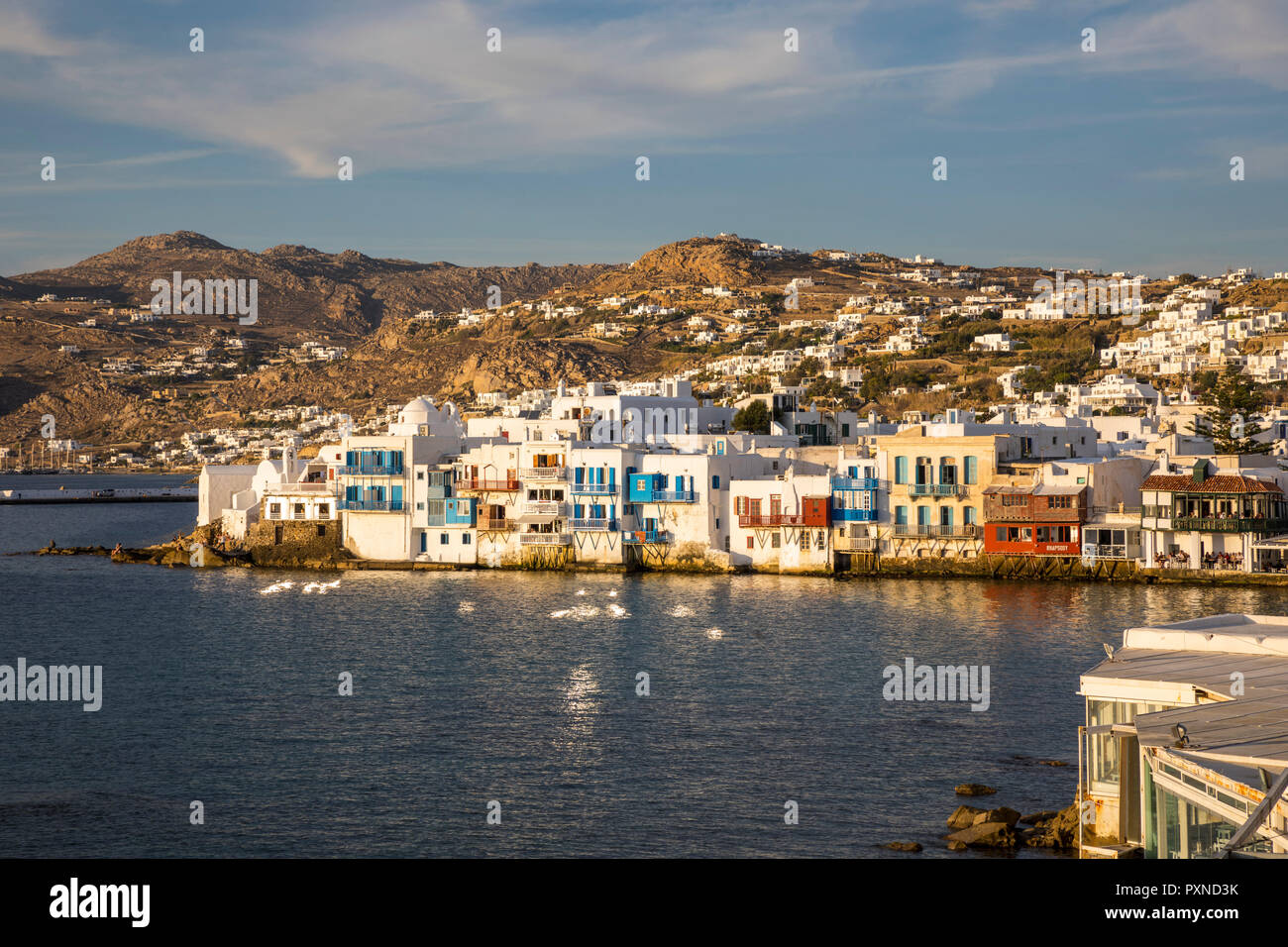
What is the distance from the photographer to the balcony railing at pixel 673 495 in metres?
65.0

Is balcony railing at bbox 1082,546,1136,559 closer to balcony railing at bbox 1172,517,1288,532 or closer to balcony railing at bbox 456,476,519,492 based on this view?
balcony railing at bbox 1172,517,1288,532

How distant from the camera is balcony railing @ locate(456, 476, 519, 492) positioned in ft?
221

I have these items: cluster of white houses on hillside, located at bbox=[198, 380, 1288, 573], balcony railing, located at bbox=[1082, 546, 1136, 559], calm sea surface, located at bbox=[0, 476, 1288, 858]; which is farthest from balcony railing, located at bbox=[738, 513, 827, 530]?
balcony railing, located at bbox=[1082, 546, 1136, 559]

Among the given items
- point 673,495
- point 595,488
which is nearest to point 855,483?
point 673,495

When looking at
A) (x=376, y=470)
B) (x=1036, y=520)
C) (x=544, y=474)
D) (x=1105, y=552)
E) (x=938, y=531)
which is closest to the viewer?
(x=1105, y=552)

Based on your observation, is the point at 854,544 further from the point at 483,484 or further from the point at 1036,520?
the point at 483,484

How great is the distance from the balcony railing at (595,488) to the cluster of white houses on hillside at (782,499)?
0.09 m

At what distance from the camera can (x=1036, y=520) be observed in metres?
60.5

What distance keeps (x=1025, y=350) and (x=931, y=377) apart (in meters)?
19.3

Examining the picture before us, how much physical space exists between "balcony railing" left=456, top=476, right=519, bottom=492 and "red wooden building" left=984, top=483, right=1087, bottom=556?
75.8 feet

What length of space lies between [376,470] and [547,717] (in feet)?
127

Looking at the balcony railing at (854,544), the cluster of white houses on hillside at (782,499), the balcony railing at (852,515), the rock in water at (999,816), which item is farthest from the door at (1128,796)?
the balcony railing at (854,544)
